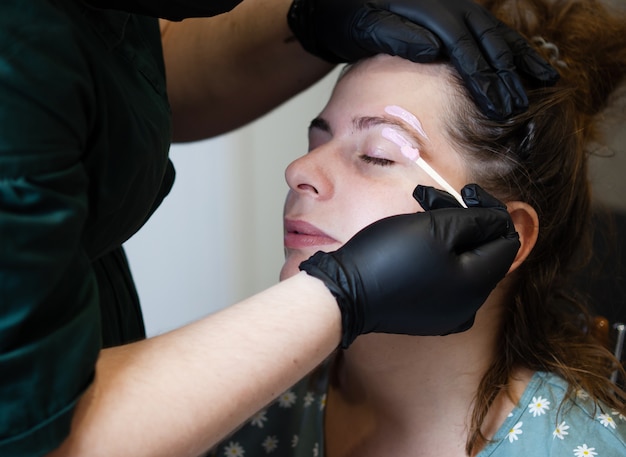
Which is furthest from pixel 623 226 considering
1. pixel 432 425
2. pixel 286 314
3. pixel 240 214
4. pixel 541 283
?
pixel 240 214

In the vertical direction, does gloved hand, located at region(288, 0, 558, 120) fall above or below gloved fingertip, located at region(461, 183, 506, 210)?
above

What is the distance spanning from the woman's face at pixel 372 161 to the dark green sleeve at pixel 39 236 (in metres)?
0.51

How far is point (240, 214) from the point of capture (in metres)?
2.32

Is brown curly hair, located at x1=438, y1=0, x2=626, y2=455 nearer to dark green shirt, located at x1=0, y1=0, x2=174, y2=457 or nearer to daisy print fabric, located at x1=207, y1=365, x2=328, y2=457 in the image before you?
daisy print fabric, located at x1=207, y1=365, x2=328, y2=457

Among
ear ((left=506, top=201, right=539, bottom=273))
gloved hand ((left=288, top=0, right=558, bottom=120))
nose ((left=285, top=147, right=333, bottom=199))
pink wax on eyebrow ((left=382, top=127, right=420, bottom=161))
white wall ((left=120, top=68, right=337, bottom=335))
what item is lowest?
white wall ((left=120, top=68, right=337, bottom=335))

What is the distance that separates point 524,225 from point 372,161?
299 mm

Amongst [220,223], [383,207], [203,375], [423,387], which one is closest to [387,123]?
[383,207]

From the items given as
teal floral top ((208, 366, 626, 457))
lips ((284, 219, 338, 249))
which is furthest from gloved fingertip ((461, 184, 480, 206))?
teal floral top ((208, 366, 626, 457))

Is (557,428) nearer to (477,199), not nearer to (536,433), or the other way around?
(536,433)

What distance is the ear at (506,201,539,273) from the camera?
1.19m

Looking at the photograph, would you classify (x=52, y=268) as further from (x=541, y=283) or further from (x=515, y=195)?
(x=541, y=283)

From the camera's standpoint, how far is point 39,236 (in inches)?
24.7

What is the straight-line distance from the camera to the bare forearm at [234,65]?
4.46ft

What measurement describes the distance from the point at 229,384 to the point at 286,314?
11 cm
